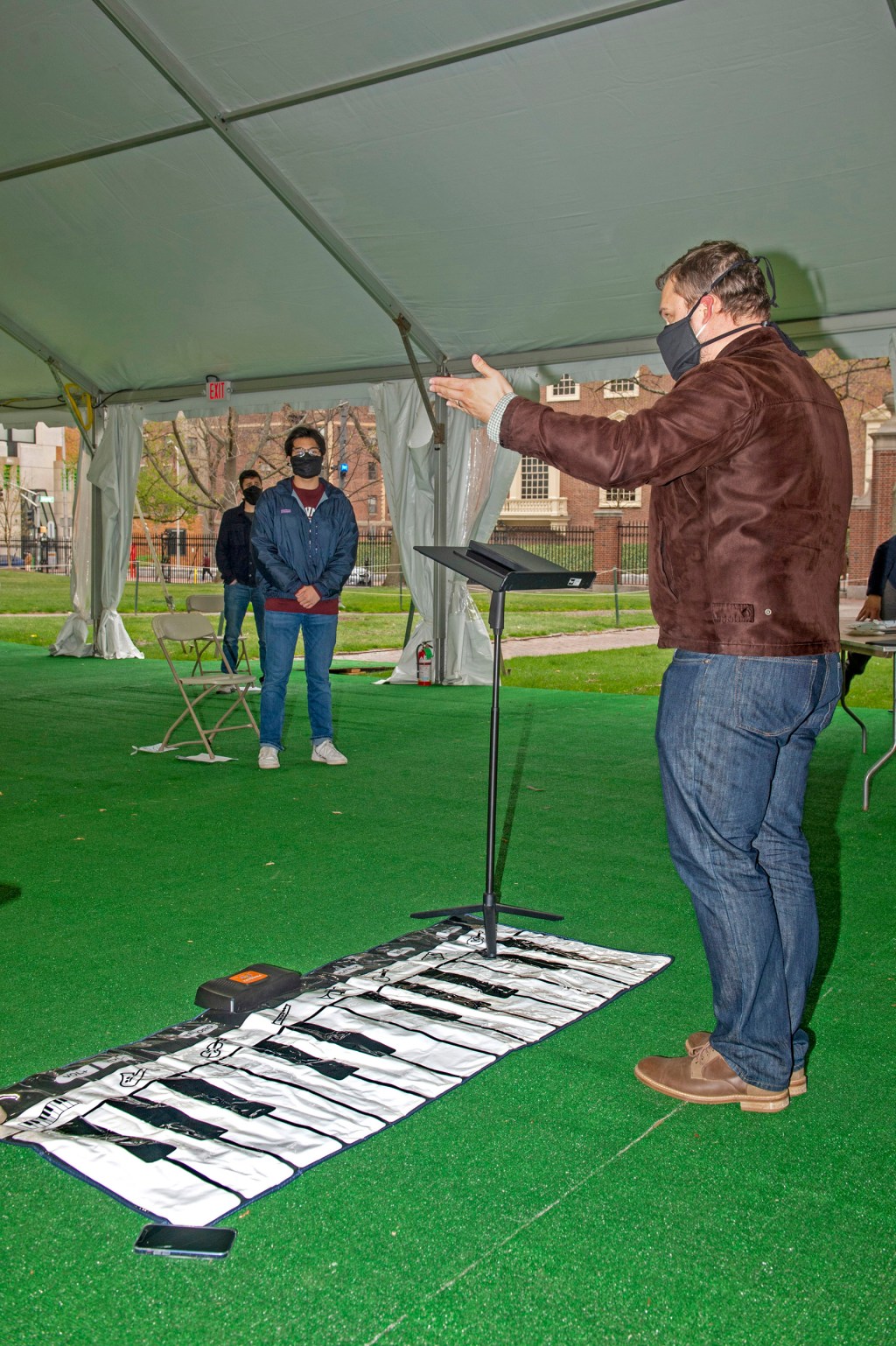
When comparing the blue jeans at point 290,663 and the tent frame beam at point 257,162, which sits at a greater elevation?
the tent frame beam at point 257,162

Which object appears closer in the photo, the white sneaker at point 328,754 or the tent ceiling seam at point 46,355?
the white sneaker at point 328,754

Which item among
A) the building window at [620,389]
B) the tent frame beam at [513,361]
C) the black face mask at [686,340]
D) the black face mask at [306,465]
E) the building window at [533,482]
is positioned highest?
the building window at [620,389]

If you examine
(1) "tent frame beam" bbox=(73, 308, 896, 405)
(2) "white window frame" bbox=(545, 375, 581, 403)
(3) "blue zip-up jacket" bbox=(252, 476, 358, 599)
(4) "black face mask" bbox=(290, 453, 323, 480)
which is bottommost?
(3) "blue zip-up jacket" bbox=(252, 476, 358, 599)

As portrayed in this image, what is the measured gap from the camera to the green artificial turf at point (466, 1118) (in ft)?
6.26

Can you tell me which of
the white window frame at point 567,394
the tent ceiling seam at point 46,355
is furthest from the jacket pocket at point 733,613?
the white window frame at point 567,394

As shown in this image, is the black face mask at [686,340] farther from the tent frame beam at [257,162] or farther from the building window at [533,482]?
the building window at [533,482]

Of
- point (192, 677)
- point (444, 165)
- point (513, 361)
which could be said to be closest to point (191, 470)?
point (513, 361)

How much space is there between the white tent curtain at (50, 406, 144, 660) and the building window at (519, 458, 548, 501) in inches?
933

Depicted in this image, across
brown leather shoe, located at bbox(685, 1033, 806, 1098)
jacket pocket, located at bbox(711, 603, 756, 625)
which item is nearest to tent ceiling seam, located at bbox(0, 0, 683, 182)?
jacket pocket, located at bbox(711, 603, 756, 625)

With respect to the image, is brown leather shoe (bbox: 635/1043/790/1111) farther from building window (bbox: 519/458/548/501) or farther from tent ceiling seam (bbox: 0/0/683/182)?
building window (bbox: 519/458/548/501)

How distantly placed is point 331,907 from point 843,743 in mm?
4711

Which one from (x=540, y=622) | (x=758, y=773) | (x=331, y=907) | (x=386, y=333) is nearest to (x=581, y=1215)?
(x=758, y=773)

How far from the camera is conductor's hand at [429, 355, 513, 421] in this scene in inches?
99.2

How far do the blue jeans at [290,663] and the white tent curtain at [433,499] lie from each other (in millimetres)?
3749
